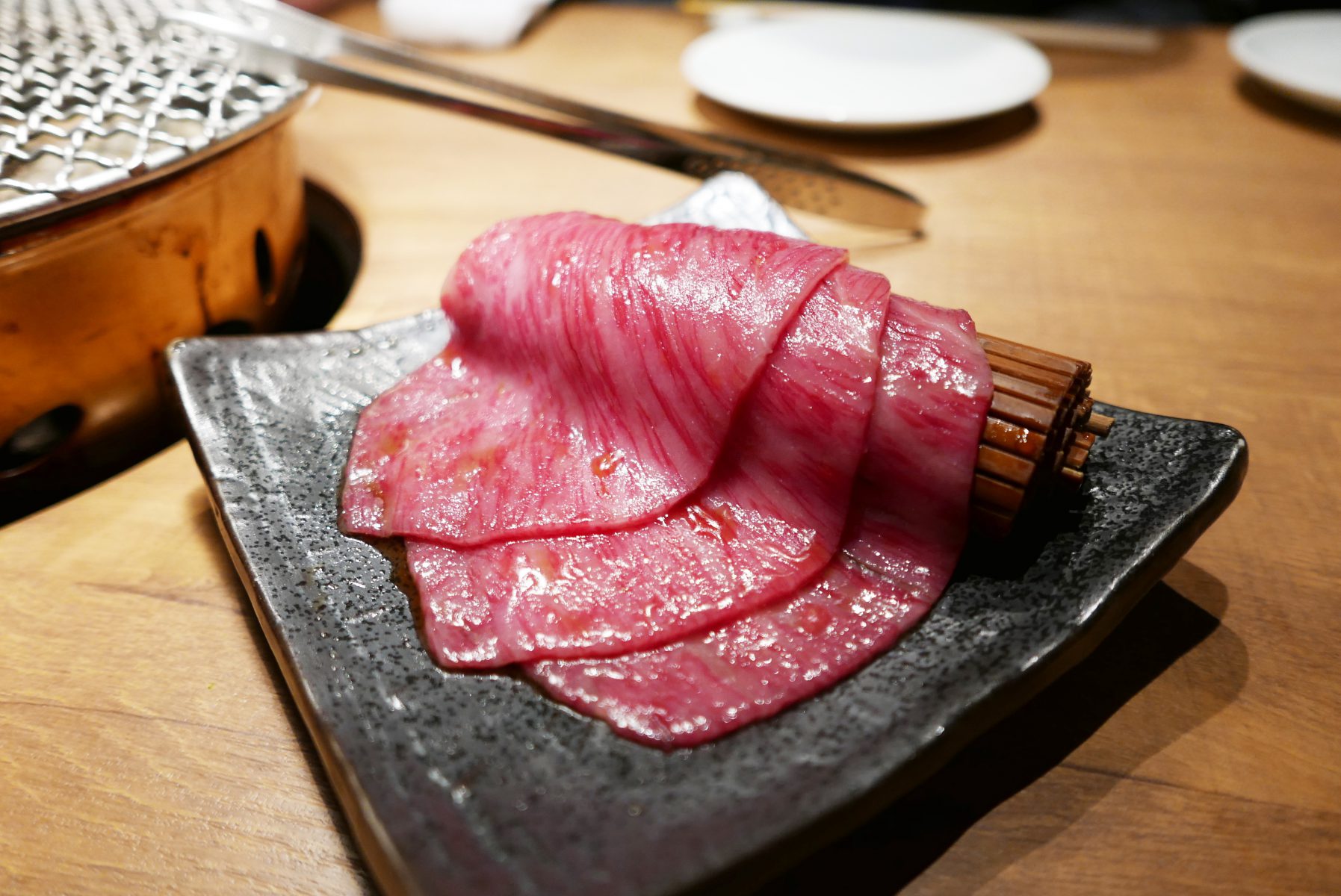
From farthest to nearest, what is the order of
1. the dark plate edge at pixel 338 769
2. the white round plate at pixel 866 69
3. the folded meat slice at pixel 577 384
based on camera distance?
the white round plate at pixel 866 69, the folded meat slice at pixel 577 384, the dark plate edge at pixel 338 769

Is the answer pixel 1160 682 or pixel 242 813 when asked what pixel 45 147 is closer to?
pixel 242 813

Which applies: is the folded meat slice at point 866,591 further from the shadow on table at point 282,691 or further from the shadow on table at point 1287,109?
the shadow on table at point 1287,109

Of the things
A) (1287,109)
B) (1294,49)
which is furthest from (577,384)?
(1294,49)

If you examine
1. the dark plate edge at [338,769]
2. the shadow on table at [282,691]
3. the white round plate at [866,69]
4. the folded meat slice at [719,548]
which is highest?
the white round plate at [866,69]

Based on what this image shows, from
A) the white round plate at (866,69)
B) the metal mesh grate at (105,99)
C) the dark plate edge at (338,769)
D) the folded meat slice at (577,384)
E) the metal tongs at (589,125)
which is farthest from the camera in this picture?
the white round plate at (866,69)

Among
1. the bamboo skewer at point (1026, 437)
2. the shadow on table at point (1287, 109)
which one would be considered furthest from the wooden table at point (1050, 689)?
the shadow on table at point (1287, 109)

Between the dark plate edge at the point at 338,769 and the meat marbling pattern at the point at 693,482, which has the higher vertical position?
the meat marbling pattern at the point at 693,482

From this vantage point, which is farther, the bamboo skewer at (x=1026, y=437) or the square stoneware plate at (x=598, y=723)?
the bamboo skewer at (x=1026, y=437)

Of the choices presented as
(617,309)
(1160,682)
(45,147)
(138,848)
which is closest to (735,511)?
(617,309)
